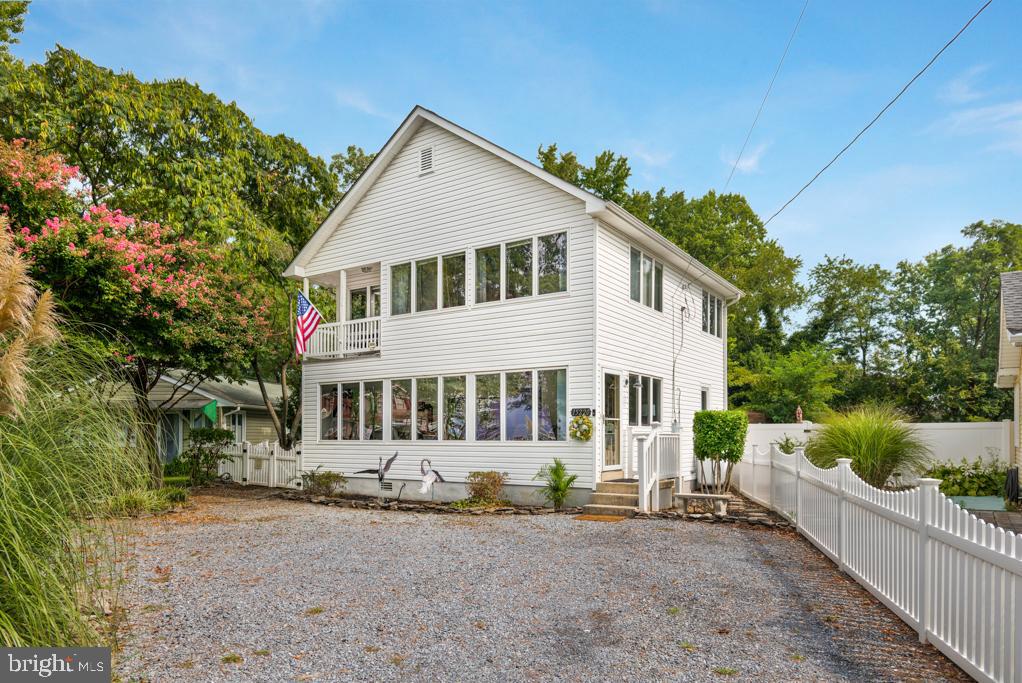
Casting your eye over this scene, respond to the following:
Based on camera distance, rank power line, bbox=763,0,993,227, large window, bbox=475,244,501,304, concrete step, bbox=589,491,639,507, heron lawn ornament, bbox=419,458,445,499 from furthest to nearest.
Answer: large window, bbox=475,244,501,304 → heron lawn ornament, bbox=419,458,445,499 → concrete step, bbox=589,491,639,507 → power line, bbox=763,0,993,227

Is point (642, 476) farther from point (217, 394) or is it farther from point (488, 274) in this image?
point (217, 394)

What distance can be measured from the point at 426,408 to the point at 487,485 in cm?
260

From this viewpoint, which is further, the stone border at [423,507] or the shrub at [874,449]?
the stone border at [423,507]

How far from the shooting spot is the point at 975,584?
410 cm

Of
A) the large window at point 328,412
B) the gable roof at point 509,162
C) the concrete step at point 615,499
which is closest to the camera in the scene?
the concrete step at point 615,499

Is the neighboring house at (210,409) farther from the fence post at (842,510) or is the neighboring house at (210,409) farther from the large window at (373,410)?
the fence post at (842,510)

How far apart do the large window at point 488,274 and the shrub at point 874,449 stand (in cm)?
685

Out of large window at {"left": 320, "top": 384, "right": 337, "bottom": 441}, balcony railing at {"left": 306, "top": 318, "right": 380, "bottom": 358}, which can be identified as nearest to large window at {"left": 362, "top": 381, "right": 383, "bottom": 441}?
balcony railing at {"left": 306, "top": 318, "right": 380, "bottom": 358}

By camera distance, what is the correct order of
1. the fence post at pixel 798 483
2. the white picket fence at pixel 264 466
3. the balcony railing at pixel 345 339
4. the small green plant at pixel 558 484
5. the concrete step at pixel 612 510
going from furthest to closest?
the white picket fence at pixel 264 466 → the balcony railing at pixel 345 339 → the small green plant at pixel 558 484 → the concrete step at pixel 612 510 → the fence post at pixel 798 483

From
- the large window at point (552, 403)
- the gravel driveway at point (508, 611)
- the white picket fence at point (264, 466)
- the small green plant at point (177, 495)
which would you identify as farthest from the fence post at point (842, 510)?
the white picket fence at point (264, 466)

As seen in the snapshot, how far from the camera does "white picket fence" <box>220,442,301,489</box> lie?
59.3 feet

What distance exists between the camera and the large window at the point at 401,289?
15641 millimetres

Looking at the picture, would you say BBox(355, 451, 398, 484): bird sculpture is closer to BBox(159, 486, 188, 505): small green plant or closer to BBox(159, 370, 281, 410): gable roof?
BBox(159, 486, 188, 505): small green plant

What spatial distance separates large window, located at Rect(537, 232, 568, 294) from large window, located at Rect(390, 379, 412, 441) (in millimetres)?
3981
